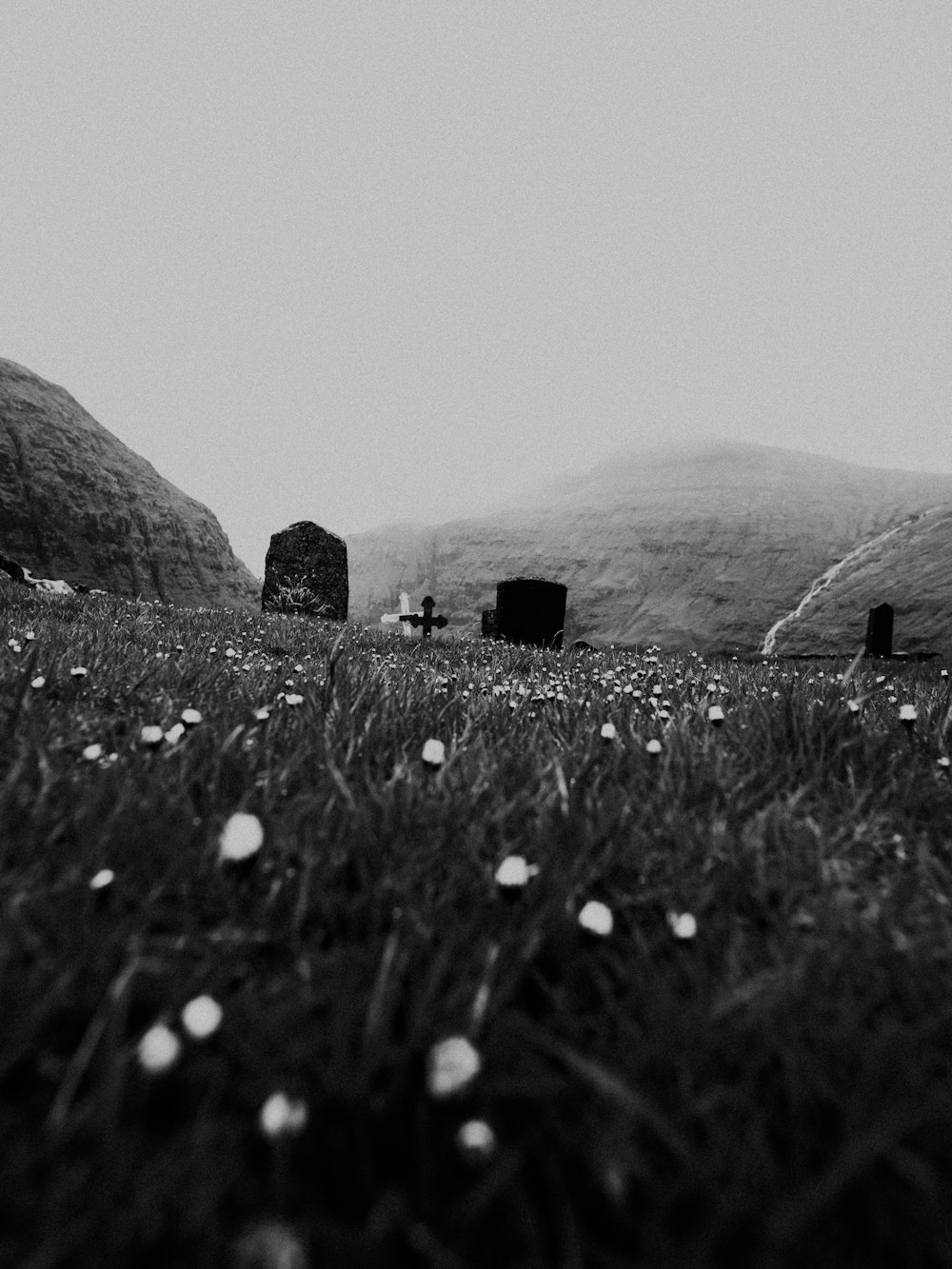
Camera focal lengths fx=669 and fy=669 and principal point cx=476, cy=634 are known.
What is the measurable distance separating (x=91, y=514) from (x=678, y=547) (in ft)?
119

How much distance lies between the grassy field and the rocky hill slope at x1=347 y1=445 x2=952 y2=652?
2141 centimetres

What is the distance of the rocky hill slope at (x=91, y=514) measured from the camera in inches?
1046

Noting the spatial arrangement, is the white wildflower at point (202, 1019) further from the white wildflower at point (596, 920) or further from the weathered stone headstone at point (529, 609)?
the weathered stone headstone at point (529, 609)

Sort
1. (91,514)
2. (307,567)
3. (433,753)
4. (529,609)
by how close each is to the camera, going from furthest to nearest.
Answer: (91,514)
(307,567)
(529,609)
(433,753)

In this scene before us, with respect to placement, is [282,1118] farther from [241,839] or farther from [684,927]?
[684,927]

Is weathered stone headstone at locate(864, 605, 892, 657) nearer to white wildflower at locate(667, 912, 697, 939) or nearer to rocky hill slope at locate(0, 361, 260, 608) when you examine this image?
white wildflower at locate(667, 912, 697, 939)

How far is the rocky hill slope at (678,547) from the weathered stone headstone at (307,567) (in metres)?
17.8

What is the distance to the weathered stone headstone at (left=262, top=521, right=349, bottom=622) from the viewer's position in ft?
75.8

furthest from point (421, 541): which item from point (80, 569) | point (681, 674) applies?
point (681, 674)

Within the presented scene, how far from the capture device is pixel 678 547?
156ft

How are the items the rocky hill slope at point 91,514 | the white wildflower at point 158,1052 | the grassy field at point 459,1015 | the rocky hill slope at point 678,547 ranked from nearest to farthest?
the grassy field at point 459,1015
the white wildflower at point 158,1052
the rocky hill slope at point 91,514
the rocky hill slope at point 678,547

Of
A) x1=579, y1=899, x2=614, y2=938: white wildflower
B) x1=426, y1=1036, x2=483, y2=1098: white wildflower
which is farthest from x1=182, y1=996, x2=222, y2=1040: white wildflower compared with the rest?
x1=579, y1=899, x2=614, y2=938: white wildflower

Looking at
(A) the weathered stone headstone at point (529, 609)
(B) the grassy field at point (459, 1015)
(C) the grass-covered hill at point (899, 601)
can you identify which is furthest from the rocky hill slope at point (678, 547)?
(B) the grassy field at point (459, 1015)

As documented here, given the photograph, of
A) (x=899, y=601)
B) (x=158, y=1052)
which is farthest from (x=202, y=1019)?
(x=899, y=601)
